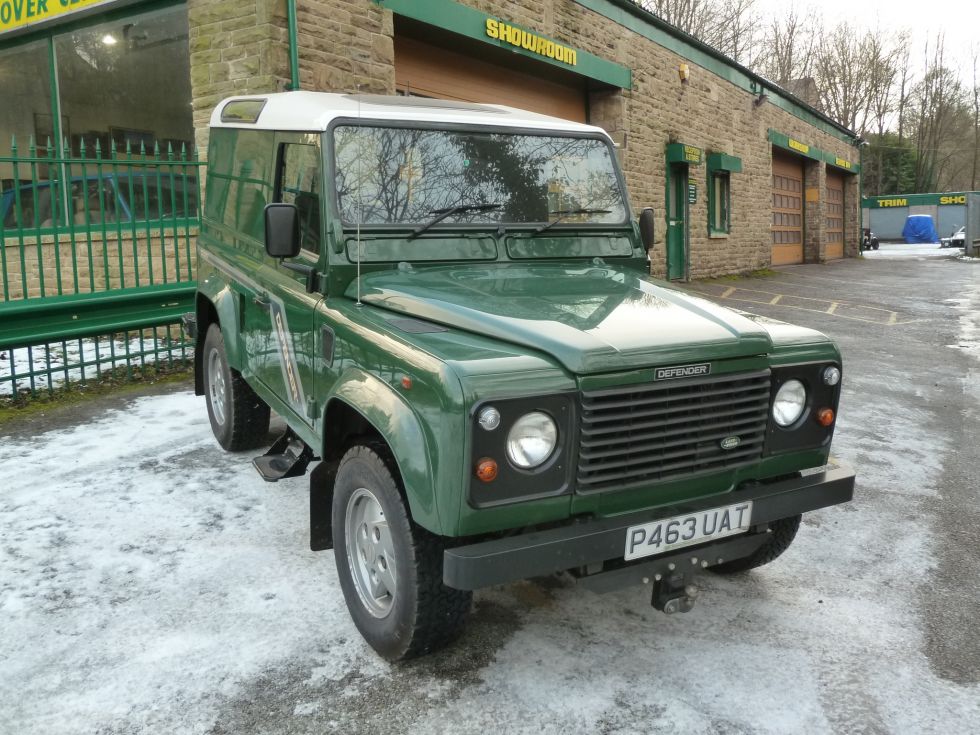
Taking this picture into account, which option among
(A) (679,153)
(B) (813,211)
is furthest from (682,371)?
(B) (813,211)

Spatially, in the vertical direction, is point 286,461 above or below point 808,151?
below

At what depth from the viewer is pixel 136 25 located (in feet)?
31.8

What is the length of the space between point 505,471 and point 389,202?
1.57 m

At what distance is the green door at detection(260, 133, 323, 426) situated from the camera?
361cm

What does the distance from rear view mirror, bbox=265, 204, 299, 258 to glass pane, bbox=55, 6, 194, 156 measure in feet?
21.9

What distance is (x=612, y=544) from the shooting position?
2.65 metres

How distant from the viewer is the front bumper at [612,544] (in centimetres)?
249

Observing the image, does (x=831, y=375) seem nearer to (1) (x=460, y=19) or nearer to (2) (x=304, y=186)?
(2) (x=304, y=186)

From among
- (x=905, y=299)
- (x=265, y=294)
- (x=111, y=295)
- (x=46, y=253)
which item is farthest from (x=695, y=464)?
(x=905, y=299)

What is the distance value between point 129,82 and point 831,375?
9494 mm

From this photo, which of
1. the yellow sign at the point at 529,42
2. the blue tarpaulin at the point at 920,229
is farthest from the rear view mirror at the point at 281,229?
the blue tarpaulin at the point at 920,229

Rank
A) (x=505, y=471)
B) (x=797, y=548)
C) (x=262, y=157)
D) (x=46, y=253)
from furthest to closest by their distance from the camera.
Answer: (x=46, y=253) → (x=262, y=157) → (x=797, y=548) → (x=505, y=471)

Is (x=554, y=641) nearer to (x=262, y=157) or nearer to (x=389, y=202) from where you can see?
(x=389, y=202)

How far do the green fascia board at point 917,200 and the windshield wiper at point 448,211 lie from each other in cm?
4794
